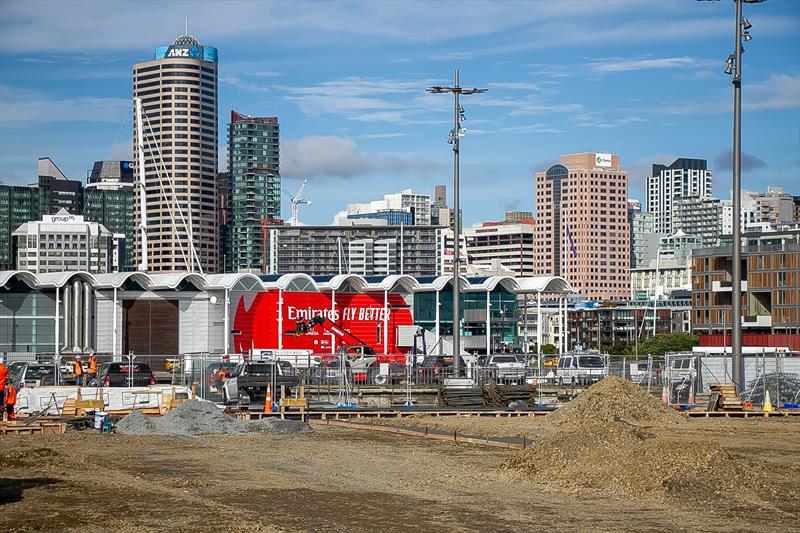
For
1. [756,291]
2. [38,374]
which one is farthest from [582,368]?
[756,291]

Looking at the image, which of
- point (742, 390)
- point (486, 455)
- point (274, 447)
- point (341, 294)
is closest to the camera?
point (486, 455)

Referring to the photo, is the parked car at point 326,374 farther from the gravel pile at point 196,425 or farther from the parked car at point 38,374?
the gravel pile at point 196,425

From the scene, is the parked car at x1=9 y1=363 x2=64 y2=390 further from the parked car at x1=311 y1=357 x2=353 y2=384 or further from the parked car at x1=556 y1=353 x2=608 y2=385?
the parked car at x1=556 y1=353 x2=608 y2=385

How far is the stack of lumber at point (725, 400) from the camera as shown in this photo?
1688 inches

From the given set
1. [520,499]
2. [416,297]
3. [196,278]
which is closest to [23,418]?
[520,499]

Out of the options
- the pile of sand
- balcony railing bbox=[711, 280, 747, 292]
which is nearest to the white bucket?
the pile of sand

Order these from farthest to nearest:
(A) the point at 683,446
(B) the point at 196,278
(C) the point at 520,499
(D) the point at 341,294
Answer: (D) the point at 341,294, (B) the point at 196,278, (A) the point at 683,446, (C) the point at 520,499

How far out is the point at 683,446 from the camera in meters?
23.0

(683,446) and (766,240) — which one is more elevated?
(766,240)

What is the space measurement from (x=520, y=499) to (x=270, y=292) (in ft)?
224

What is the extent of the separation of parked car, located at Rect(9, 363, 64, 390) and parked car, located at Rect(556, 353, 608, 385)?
24901 mm

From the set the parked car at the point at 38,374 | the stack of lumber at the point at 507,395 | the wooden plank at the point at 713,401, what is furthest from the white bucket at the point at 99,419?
the wooden plank at the point at 713,401

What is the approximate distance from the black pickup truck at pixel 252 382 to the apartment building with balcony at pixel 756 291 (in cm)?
7985

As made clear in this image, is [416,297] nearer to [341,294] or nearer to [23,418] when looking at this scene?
[341,294]
